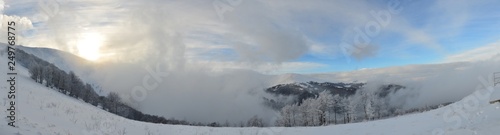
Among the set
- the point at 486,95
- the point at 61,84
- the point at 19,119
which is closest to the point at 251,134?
the point at 19,119

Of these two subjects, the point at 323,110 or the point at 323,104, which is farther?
the point at 323,110

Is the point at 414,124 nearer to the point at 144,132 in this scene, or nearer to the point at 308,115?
the point at 144,132

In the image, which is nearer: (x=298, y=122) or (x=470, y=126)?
(x=470, y=126)

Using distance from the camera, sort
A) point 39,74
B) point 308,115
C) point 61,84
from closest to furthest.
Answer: point 308,115, point 39,74, point 61,84

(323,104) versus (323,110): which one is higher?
(323,104)

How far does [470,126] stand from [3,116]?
24115mm

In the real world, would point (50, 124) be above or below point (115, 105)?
above

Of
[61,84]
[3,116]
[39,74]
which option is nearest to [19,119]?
[3,116]

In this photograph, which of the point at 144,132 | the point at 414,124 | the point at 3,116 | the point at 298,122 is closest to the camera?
the point at 3,116

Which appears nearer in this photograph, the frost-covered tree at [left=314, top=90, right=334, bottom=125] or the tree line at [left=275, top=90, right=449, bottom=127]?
the frost-covered tree at [left=314, top=90, right=334, bottom=125]

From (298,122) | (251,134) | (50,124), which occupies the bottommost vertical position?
(298,122)

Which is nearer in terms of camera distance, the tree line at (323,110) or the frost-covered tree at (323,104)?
the frost-covered tree at (323,104)

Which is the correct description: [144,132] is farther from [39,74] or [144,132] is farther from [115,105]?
[115,105]

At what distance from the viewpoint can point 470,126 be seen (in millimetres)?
20516
